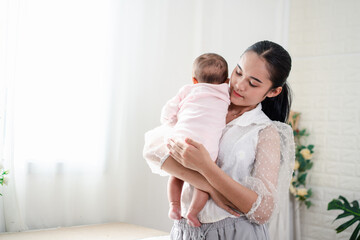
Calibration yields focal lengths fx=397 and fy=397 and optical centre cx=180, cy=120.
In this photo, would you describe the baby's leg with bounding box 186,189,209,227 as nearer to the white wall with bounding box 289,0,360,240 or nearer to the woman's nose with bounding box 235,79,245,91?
the woman's nose with bounding box 235,79,245,91

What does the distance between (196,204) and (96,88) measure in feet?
4.74

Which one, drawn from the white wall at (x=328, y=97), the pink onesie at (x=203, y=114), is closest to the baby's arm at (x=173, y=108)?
the pink onesie at (x=203, y=114)

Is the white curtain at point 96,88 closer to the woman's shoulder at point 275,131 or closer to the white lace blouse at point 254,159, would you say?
the white lace blouse at point 254,159

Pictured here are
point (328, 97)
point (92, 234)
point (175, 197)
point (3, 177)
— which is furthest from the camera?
point (328, 97)

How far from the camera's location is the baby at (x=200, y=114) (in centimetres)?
145

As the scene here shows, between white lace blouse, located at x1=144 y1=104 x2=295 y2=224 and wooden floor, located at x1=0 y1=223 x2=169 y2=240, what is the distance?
3.00 ft

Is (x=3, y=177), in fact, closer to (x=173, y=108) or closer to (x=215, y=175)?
(x=173, y=108)

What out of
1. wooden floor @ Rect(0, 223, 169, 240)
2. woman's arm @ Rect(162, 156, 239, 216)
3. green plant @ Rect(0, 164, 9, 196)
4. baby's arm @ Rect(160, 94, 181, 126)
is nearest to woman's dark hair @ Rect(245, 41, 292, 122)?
baby's arm @ Rect(160, 94, 181, 126)

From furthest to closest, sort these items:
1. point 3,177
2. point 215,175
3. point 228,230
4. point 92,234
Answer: point 92,234
point 3,177
point 228,230
point 215,175

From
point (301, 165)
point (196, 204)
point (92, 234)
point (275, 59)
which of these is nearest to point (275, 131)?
point (275, 59)

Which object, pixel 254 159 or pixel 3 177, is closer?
pixel 254 159

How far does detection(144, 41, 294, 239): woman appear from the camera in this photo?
1.36 meters

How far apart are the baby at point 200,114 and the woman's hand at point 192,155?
77 millimetres

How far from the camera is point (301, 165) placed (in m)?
3.52
